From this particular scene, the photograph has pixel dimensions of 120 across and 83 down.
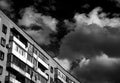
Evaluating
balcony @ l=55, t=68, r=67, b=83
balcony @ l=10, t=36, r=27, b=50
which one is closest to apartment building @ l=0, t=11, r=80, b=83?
balcony @ l=10, t=36, r=27, b=50

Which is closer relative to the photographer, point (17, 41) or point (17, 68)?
point (17, 68)

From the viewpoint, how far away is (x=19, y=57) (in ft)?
200

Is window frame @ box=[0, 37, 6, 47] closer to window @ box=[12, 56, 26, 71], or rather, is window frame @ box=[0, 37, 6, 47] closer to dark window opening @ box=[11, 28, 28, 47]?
window @ box=[12, 56, 26, 71]

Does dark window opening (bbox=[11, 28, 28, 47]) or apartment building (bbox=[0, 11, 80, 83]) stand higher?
dark window opening (bbox=[11, 28, 28, 47])

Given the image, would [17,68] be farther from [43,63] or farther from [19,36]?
[43,63]

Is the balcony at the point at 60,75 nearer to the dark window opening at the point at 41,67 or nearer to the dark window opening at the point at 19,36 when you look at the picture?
the dark window opening at the point at 41,67

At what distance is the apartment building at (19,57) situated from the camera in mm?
57875

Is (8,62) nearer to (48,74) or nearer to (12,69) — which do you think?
(12,69)

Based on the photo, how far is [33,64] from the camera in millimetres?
69125

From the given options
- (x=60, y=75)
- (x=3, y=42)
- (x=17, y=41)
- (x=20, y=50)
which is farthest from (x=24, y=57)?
(x=60, y=75)

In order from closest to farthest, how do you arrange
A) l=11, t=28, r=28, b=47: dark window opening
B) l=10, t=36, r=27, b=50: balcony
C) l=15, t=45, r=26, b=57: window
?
l=10, t=36, r=27, b=50: balcony, l=15, t=45, r=26, b=57: window, l=11, t=28, r=28, b=47: dark window opening

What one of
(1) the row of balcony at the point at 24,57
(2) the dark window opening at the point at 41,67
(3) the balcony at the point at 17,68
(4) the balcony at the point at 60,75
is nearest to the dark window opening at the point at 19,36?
(1) the row of balcony at the point at 24,57

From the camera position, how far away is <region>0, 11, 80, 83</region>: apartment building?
5788 centimetres

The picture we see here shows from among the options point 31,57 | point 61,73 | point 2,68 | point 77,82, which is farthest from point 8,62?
point 77,82
